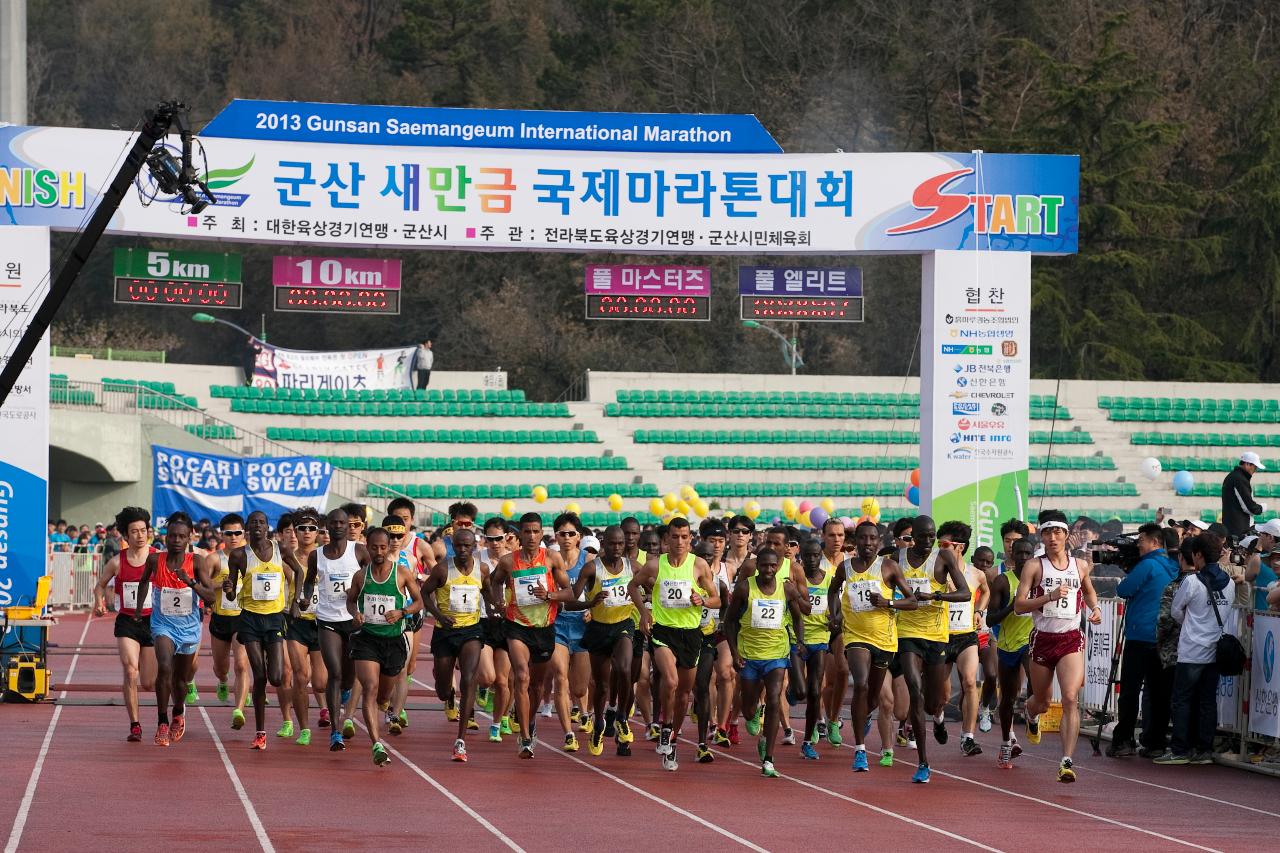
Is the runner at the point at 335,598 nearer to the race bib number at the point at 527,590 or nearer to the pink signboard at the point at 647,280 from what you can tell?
the race bib number at the point at 527,590

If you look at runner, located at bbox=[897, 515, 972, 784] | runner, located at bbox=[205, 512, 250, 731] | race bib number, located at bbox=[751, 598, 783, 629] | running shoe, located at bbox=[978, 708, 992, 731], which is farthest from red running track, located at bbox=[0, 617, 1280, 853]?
race bib number, located at bbox=[751, 598, 783, 629]

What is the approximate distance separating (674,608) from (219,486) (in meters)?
20.1

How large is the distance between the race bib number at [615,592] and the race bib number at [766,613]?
1059 millimetres

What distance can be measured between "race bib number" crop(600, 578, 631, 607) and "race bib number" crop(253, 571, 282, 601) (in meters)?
2.70

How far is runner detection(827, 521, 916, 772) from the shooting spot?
14.5m

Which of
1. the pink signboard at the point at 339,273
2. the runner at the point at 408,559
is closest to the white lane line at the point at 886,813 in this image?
the runner at the point at 408,559

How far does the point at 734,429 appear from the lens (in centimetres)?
4534

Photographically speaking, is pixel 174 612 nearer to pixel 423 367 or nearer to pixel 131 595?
pixel 131 595

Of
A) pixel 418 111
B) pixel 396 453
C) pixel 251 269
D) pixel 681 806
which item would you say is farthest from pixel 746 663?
pixel 251 269

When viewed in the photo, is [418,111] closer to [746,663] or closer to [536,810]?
[746,663]

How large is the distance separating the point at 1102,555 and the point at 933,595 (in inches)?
117

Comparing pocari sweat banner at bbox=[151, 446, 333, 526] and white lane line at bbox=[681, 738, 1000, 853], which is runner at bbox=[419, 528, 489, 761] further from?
pocari sweat banner at bbox=[151, 446, 333, 526]

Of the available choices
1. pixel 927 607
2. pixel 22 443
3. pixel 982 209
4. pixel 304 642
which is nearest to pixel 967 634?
pixel 927 607

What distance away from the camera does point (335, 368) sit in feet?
162
